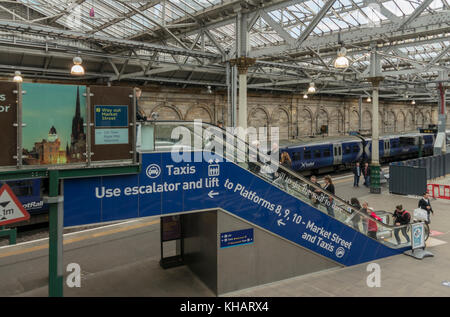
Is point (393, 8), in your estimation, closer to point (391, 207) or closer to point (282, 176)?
point (391, 207)

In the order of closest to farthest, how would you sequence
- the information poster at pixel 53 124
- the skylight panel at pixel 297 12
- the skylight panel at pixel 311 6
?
the information poster at pixel 53 124
the skylight panel at pixel 311 6
the skylight panel at pixel 297 12

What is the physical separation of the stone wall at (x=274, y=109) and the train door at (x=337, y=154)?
9408mm

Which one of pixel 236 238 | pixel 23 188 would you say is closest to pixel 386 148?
pixel 236 238

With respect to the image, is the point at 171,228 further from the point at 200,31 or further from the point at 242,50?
the point at 200,31

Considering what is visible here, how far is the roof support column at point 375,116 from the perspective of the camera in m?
18.8

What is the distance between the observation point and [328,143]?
26.3 m

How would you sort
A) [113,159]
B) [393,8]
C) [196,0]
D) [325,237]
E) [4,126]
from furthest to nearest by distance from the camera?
[393,8] < [196,0] < [325,237] < [113,159] < [4,126]

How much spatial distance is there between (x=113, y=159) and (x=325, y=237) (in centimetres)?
591

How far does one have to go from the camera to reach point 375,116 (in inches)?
769

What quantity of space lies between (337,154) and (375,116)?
25.4ft

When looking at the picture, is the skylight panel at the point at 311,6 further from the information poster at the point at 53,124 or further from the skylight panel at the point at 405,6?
the information poster at the point at 53,124

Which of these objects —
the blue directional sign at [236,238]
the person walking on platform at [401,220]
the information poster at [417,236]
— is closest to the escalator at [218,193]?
the blue directional sign at [236,238]
